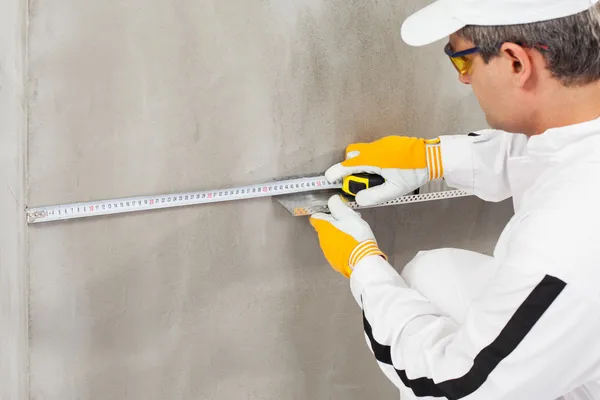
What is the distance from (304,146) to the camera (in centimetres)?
163

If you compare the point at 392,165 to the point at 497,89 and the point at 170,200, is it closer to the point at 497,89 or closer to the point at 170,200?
the point at 497,89

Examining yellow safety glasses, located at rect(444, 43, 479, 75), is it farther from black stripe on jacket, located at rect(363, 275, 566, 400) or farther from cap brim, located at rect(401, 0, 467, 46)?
black stripe on jacket, located at rect(363, 275, 566, 400)

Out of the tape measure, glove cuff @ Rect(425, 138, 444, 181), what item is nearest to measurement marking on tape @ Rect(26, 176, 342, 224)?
the tape measure

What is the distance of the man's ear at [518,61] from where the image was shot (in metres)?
1.04

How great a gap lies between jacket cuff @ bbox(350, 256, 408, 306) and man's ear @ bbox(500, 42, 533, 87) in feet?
1.61

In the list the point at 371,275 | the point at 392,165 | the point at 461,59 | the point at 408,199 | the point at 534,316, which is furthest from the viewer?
the point at 408,199

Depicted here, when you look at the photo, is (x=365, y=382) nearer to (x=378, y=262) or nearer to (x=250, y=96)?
(x=378, y=262)

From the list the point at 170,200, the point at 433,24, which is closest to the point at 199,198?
the point at 170,200

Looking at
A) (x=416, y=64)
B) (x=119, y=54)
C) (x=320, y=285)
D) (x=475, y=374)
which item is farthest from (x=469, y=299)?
(x=119, y=54)

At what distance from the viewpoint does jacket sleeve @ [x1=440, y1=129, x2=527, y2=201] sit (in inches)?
61.6

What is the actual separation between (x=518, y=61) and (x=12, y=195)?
1.11 meters

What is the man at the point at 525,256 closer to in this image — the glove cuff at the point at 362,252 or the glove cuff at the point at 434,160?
the glove cuff at the point at 362,252

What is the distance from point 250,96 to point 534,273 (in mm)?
868

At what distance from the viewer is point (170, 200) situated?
148cm
